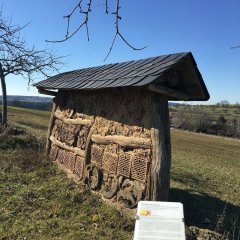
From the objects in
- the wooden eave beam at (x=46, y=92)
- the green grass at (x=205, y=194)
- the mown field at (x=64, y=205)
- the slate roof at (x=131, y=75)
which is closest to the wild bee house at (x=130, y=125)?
the slate roof at (x=131, y=75)

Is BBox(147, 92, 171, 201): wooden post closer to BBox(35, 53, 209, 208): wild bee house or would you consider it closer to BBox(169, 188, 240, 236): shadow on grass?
BBox(35, 53, 209, 208): wild bee house

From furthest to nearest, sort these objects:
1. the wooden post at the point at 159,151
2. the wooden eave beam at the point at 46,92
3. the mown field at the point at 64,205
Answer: the wooden eave beam at the point at 46,92, the wooden post at the point at 159,151, the mown field at the point at 64,205

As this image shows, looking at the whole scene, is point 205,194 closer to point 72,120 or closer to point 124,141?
point 124,141

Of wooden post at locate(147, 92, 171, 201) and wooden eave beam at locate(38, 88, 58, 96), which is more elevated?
wooden eave beam at locate(38, 88, 58, 96)

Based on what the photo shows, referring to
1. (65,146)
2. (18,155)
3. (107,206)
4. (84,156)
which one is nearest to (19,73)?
(18,155)

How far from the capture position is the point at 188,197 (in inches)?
402

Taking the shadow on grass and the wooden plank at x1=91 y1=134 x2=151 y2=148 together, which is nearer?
the wooden plank at x1=91 y1=134 x2=151 y2=148

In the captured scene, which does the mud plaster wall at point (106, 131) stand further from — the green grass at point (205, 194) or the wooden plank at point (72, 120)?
the green grass at point (205, 194)

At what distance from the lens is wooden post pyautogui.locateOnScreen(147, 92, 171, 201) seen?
24.2ft

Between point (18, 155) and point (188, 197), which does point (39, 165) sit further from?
point (188, 197)

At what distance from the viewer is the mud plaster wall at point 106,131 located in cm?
793

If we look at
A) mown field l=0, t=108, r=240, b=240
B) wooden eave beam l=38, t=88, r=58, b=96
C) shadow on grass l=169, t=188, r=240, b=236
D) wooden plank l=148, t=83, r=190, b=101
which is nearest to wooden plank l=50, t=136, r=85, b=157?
mown field l=0, t=108, r=240, b=240

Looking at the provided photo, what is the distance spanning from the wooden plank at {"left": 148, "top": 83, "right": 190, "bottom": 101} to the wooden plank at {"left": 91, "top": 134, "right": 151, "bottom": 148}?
0.96 meters

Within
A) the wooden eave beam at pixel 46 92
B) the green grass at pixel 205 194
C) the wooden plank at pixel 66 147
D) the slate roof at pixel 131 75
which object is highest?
the slate roof at pixel 131 75
